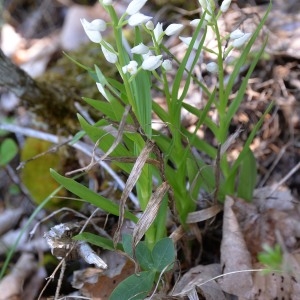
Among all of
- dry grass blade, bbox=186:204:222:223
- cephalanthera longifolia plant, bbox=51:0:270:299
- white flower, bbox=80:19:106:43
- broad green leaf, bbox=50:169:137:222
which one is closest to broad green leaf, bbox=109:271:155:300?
cephalanthera longifolia plant, bbox=51:0:270:299

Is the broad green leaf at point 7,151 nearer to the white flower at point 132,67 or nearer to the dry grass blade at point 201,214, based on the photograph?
the dry grass blade at point 201,214

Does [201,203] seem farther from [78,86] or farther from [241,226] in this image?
[78,86]

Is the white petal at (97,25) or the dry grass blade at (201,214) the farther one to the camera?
the dry grass blade at (201,214)

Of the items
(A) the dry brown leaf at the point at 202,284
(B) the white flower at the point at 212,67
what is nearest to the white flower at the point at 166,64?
(B) the white flower at the point at 212,67

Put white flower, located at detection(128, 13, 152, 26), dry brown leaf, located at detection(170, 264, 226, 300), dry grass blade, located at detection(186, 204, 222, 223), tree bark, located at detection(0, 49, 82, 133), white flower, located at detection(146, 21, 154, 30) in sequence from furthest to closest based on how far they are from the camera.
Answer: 1. tree bark, located at detection(0, 49, 82, 133)
2. dry grass blade, located at detection(186, 204, 222, 223)
3. dry brown leaf, located at detection(170, 264, 226, 300)
4. white flower, located at detection(146, 21, 154, 30)
5. white flower, located at detection(128, 13, 152, 26)

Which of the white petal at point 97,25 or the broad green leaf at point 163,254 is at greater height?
the white petal at point 97,25

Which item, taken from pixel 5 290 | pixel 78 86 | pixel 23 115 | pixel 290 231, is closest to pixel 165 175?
pixel 290 231

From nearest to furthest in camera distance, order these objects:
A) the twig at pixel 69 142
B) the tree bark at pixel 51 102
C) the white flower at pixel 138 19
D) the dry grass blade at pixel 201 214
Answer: the white flower at pixel 138 19 → the dry grass blade at pixel 201 214 → the twig at pixel 69 142 → the tree bark at pixel 51 102

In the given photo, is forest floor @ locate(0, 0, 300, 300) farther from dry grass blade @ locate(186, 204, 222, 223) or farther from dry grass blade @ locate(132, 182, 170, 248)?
dry grass blade @ locate(132, 182, 170, 248)
